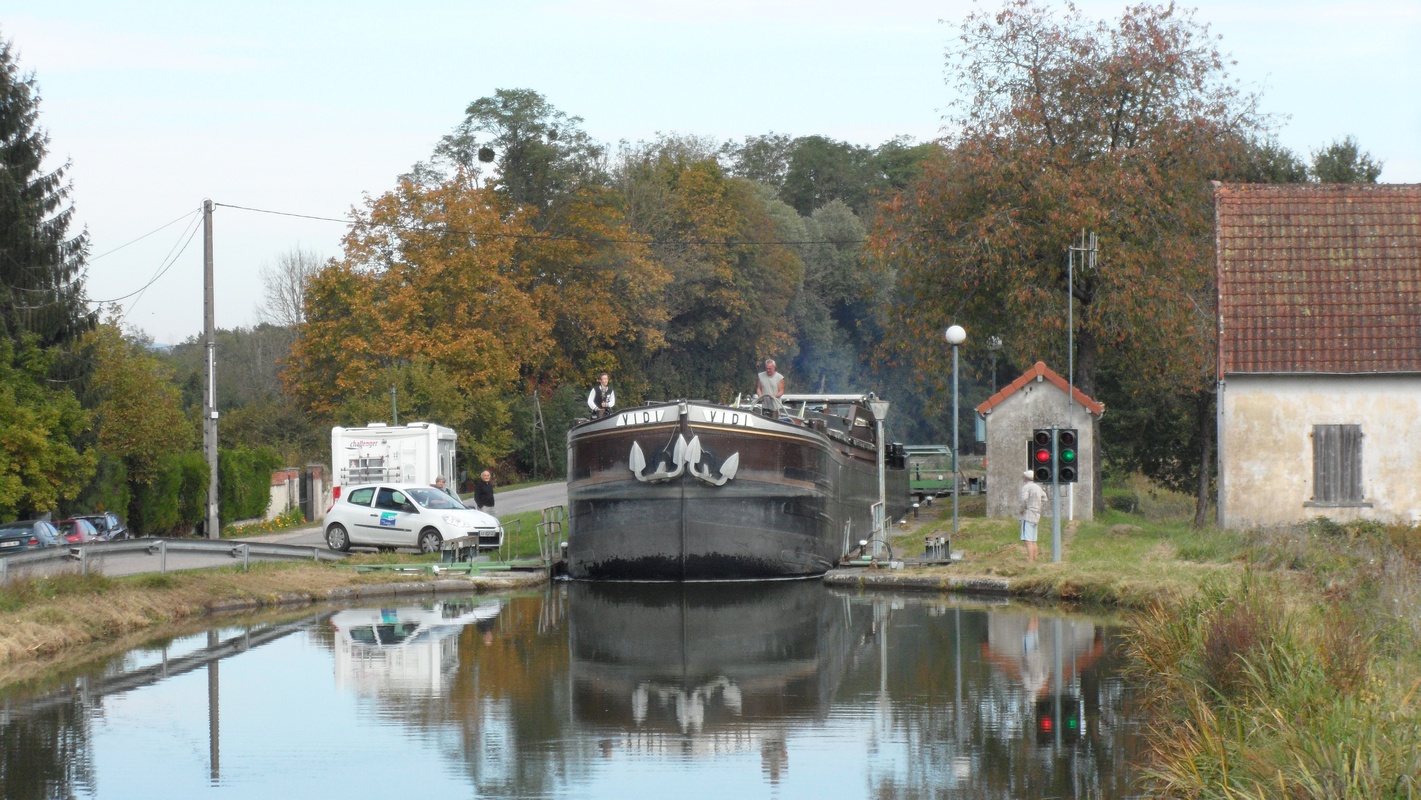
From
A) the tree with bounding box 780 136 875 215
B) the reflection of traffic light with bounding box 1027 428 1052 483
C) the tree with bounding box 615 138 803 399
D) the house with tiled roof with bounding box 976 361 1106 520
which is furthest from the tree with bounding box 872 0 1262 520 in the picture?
the tree with bounding box 780 136 875 215

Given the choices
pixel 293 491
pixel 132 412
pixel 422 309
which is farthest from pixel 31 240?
pixel 422 309

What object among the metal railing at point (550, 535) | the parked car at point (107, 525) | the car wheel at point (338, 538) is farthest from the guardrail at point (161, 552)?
the parked car at point (107, 525)

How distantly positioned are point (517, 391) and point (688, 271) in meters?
9.56

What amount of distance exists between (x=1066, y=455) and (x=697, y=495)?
5650mm

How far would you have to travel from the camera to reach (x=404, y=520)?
3042 cm

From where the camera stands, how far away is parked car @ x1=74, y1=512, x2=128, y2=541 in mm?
34750

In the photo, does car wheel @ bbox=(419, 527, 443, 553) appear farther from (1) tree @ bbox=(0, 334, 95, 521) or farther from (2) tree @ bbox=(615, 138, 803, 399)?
(2) tree @ bbox=(615, 138, 803, 399)

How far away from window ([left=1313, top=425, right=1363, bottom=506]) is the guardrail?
1731 cm

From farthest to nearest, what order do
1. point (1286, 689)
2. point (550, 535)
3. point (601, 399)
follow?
point (550, 535) → point (601, 399) → point (1286, 689)

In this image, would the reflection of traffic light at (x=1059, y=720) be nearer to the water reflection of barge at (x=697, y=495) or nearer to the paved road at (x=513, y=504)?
the water reflection of barge at (x=697, y=495)

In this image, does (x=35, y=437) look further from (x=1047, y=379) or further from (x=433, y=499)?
(x=1047, y=379)

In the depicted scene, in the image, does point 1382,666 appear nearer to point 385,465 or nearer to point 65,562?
point 65,562

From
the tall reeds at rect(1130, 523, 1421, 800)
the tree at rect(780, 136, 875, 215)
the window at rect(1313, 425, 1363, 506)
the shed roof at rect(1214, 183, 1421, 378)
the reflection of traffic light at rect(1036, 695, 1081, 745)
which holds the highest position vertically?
the tree at rect(780, 136, 875, 215)

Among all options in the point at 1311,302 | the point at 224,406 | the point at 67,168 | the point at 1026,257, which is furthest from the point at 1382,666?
the point at 224,406
